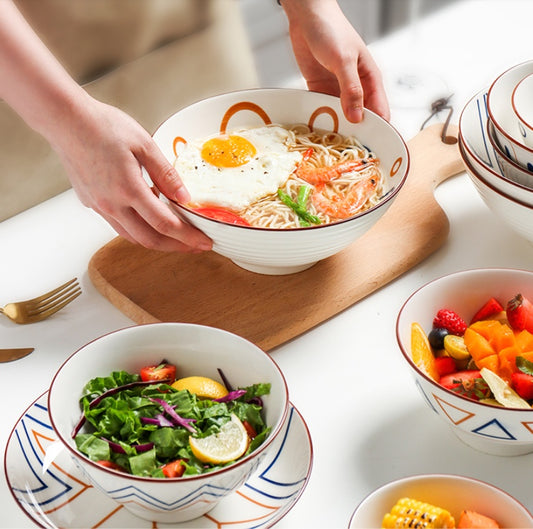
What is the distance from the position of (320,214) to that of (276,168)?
6.2 inches

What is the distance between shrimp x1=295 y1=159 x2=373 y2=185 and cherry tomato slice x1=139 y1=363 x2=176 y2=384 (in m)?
0.65

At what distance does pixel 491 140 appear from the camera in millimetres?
1699

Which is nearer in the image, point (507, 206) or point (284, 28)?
point (507, 206)

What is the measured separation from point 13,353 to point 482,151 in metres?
1.07

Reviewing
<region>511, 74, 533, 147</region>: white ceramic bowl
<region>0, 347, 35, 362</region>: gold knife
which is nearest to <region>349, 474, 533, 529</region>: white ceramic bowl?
<region>0, 347, 35, 362</region>: gold knife

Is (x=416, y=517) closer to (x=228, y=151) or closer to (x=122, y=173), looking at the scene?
(x=122, y=173)

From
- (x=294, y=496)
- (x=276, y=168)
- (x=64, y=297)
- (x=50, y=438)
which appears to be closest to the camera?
(x=294, y=496)

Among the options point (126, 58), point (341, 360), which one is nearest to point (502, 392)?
point (341, 360)

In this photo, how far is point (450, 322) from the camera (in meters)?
1.36

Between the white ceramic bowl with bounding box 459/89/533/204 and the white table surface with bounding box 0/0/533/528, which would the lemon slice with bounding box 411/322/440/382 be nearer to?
the white table surface with bounding box 0/0/533/528

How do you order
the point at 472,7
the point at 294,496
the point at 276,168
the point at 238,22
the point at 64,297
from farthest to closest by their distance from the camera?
the point at 472,7
the point at 238,22
the point at 276,168
the point at 64,297
the point at 294,496

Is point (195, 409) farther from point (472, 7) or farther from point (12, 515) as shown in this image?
point (472, 7)

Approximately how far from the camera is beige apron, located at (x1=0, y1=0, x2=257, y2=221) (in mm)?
2020

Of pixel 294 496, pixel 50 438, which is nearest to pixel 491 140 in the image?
pixel 294 496
